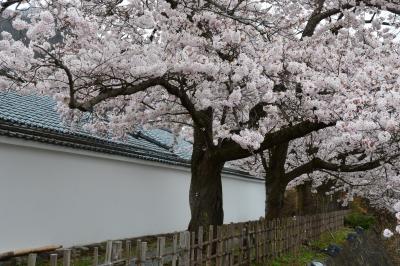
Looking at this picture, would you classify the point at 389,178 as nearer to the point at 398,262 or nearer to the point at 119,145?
the point at 398,262

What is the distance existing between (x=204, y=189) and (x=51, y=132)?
12.7 feet

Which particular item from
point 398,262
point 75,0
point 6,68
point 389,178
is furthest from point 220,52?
point 398,262

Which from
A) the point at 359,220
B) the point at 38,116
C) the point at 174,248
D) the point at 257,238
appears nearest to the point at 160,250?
the point at 174,248

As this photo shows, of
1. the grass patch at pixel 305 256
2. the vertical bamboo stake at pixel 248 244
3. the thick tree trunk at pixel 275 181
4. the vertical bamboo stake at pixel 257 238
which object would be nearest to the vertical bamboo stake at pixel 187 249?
the vertical bamboo stake at pixel 248 244

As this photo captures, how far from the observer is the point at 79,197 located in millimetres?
12688

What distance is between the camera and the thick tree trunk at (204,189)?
36.3 ft

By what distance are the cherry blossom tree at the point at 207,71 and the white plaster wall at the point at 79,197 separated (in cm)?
138

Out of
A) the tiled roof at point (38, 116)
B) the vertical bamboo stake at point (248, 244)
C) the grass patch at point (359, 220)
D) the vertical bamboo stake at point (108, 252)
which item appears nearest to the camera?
the vertical bamboo stake at point (108, 252)

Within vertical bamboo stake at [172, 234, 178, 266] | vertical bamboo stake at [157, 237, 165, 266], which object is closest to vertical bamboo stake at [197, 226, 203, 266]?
vertical bamboo stake at [172, 234, 178, 266]

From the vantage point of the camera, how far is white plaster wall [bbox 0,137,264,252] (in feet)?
34.8

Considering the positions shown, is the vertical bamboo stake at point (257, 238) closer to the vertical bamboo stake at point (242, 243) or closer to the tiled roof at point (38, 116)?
the vertical bamboo stake at point (242, 243)

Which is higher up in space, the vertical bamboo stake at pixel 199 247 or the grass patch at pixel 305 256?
the vertical bamboo stake at pixel 199 247

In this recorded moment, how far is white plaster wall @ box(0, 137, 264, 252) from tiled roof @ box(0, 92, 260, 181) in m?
0.22

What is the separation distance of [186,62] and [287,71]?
2.52 m
